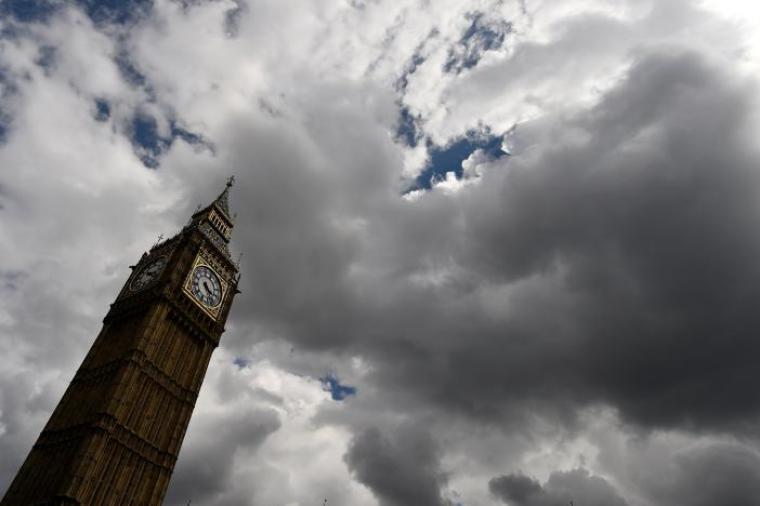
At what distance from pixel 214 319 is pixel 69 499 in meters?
31.2

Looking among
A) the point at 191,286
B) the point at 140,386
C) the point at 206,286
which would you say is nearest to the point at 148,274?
the point at 191,286

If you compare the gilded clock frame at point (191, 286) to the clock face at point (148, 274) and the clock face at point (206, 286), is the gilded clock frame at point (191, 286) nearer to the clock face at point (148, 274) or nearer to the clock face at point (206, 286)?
the clock face at point (206, 286)

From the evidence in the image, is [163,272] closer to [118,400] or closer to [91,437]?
[118,400]

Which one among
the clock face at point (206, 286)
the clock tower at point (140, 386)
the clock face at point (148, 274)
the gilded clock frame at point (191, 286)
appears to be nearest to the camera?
the clock tower at point (140, 386)

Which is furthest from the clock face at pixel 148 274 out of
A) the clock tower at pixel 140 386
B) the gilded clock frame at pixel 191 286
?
the gilded clock frame at pixel 191 286

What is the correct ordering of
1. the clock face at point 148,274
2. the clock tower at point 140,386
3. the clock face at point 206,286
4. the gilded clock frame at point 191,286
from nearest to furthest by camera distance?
the clock tower at point 140,386, the gilded clock frame at point 191,286, the clock face at point 148,274, the clock face at point 206,286

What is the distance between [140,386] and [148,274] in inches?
781

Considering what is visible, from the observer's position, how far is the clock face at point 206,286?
8200 centimetres

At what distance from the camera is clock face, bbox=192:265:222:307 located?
8200 cm

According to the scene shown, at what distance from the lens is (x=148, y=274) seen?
83375 mm

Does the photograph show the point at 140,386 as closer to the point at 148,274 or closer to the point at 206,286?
the point at 206,286

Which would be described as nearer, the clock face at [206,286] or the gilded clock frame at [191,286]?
the gilded clock frame at [191,286]

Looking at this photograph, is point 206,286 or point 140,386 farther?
point 206,286

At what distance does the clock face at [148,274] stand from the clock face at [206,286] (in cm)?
527
